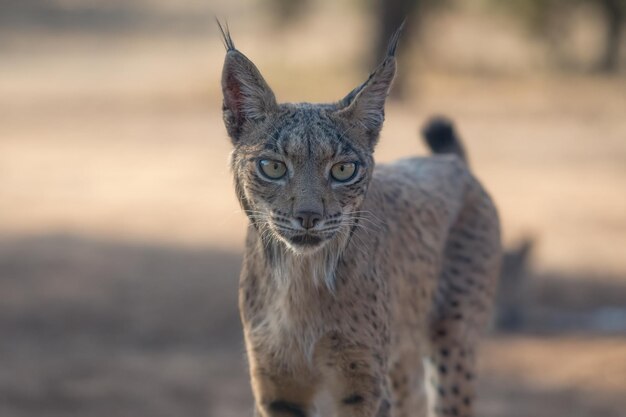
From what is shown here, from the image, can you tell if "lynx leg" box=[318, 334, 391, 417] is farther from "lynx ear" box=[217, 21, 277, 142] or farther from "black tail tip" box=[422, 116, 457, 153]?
"black tail tip" box=[422, 116, 457, 153]

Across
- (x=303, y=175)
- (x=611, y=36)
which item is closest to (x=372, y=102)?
(x=303, y=175)

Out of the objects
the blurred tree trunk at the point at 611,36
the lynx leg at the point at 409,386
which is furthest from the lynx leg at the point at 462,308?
the blurred tree trunk at the point at 611,36

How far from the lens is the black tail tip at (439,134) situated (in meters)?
7.57

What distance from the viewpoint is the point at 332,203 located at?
502cm

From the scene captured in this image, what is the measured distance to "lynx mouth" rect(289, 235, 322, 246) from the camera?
495 cm

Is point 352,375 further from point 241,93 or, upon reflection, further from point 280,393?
point 241,93

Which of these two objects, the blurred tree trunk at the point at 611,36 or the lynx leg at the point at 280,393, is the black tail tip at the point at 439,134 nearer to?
the lynx leg at the point at 280,393

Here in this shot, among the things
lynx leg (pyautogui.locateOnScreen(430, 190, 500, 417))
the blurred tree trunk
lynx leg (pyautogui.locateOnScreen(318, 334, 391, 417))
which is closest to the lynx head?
lynx leg (pyautogui.locateOnScreen(318, 334, 391, 417))

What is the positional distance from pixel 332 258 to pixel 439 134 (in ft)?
8.01

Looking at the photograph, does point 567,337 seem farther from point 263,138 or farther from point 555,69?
point 555,69

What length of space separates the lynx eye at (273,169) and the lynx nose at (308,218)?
27 centimetres

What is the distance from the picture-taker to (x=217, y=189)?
54.3 ft

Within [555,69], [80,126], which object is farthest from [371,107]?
[555,69]

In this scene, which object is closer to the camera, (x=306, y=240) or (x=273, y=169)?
(x=306, y=240)
